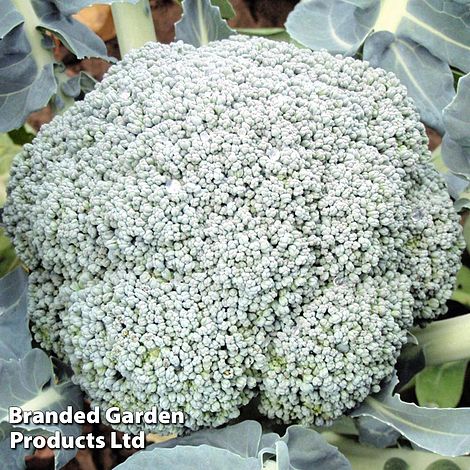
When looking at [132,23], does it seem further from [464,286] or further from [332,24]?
[464,286]

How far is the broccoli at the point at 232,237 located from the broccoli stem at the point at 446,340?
4.2 inches

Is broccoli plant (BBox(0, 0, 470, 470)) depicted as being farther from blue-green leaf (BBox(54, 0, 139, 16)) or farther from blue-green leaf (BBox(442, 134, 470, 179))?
blue-green leaf (BBox(54, 0, 139, 16))

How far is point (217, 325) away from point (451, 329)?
1.49 feet

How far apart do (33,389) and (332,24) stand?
0.89 metres

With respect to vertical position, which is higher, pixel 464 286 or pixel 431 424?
pixel 431 424

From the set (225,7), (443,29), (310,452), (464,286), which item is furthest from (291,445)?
(225,7)

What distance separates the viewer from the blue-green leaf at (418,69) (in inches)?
52.7

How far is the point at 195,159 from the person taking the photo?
1068mm

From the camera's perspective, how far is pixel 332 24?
1.44 meters

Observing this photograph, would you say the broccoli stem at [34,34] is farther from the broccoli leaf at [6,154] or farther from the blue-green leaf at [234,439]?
the blue-green leaf at [234,439]

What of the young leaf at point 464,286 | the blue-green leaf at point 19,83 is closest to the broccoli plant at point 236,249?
the blue-green leaf at point 19,83

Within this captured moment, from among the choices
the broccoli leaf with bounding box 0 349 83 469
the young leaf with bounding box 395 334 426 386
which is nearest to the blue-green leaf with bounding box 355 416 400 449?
the young leaf with bounding box 395 334 426 386

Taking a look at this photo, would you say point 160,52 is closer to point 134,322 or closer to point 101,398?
point 134,322

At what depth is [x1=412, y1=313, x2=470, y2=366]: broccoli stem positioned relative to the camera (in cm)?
126
